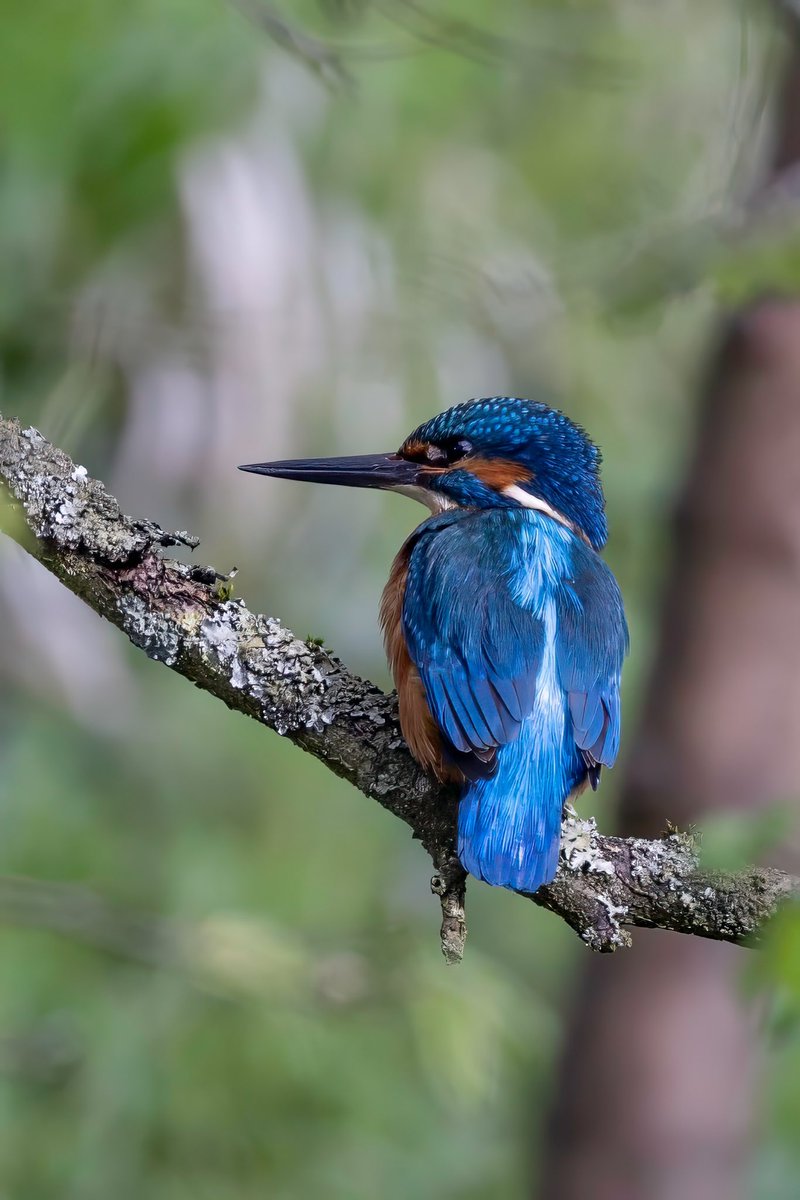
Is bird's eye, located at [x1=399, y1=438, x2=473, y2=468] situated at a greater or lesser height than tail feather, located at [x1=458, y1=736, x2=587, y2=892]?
greater

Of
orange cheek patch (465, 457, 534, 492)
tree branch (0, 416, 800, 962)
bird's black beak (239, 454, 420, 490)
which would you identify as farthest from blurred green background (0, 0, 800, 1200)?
orange cheek patch (465, 457, 534, 492)

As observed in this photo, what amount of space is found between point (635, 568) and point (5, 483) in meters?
3.78

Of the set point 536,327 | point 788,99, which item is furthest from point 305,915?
point 788,99

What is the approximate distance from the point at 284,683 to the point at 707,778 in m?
1.96

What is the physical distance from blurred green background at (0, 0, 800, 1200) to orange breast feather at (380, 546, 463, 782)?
54cm

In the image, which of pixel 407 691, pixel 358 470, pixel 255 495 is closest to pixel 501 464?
pixel 358 470

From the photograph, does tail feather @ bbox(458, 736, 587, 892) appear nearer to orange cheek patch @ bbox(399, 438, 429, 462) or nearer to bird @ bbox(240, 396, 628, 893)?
bird @ bbox(240, 396, 628, 893)

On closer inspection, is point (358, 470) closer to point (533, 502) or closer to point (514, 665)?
point (533, 502)

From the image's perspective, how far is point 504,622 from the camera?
2.23m

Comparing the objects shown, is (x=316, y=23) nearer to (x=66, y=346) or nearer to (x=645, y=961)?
(x=66, y=346)

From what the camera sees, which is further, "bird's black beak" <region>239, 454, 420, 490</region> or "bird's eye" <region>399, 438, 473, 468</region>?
"bird's eye" <region>399, 438, 473, 468</region>

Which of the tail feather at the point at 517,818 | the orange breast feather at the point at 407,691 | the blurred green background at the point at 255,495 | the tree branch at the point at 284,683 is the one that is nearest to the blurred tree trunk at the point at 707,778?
the blurred green background at the point at 255,495

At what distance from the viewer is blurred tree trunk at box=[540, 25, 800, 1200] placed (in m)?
3.56

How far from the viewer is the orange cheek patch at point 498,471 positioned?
8.92 feet
